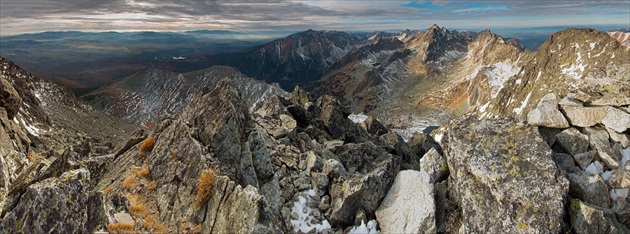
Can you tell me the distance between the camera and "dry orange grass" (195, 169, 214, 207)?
18406 millimetres

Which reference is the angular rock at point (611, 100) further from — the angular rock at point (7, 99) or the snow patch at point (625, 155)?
the angular rock at point (7, 99)

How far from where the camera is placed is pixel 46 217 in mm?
13062

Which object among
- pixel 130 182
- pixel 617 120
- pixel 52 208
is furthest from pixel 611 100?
pixel 130 182

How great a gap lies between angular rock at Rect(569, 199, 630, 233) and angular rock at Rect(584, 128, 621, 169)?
3.17 metres

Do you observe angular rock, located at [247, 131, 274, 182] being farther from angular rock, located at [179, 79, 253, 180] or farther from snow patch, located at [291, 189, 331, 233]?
snow patch, located at [291, 189, 331, 233]

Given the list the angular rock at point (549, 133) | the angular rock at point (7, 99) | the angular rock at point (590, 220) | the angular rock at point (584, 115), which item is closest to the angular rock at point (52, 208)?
the angular rock at point (590, 220)

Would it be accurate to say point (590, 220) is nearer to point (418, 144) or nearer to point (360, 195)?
point (360, 195)

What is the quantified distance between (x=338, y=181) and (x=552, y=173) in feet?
36.2

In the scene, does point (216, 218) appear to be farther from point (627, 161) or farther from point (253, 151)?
point (627, 161)

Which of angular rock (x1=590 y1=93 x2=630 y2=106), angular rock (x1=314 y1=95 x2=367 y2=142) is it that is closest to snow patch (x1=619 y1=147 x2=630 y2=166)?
angular rock (x1=590 y1=93 x2=630 y2=106)

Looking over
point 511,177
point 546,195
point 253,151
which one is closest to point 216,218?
point 253,151

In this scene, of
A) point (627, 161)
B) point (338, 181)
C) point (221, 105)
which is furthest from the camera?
point (221, 105)

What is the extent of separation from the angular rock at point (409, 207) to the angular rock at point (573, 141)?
6.93m

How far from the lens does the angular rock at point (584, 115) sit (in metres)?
17.3
